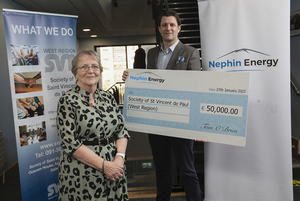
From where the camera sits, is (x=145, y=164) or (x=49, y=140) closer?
(x=49, y=140)

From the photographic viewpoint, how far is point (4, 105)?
3.78 m

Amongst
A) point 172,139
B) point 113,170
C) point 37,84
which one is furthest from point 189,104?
point 37,84

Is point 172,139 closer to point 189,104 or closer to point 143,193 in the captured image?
point 189,104

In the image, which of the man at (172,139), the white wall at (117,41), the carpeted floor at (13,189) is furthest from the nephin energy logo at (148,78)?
the white wall at (117,41)

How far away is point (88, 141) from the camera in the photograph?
4.99 ft

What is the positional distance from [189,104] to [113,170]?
855mm

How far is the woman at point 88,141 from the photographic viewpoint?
1.47 m

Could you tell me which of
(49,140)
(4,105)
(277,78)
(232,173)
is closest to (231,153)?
(232,173)

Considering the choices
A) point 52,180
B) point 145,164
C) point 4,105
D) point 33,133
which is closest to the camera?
point 33,133

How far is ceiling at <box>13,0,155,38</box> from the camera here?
4.80 metres

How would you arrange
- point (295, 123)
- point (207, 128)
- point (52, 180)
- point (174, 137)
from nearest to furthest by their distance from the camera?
point (207, 128) → point (174, 137) → point (52, 180) → point (295, 123)

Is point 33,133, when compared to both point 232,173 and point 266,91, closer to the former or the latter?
point 232,173

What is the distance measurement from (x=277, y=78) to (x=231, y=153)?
0.86 m

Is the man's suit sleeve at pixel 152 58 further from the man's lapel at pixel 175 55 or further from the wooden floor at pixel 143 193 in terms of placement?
the wooden floor at pixel 143 193
